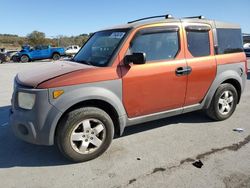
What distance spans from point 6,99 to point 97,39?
422cm

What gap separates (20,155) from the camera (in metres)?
4.03

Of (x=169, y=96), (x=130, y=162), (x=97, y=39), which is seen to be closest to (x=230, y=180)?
(x=130, y=162)

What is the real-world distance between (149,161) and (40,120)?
1.59 metres

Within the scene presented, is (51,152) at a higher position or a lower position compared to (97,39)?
lower

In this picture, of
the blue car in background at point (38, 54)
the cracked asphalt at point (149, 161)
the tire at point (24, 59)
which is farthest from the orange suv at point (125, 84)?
the tire at point (24, 59)

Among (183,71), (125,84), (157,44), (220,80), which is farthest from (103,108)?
(220,80)

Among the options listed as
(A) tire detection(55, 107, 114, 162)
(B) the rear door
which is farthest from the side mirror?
(B) the rear door

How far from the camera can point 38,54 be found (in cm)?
2733

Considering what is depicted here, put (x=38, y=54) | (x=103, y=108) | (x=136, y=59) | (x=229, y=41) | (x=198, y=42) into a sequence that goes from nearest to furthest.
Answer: (x=136, y=59), (x=103, y=108), (x=198, y=42), (x=229, y=41), (x=38, y=54)

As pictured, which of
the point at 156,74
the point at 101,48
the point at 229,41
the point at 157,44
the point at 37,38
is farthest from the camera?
the point at 37,38

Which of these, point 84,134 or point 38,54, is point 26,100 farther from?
point 38,54

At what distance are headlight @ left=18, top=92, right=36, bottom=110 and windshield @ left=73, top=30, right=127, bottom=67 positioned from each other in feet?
3.56

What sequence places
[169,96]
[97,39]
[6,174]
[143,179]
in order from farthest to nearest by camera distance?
[97,39] < [169,96] < [6,174] < [143,179]

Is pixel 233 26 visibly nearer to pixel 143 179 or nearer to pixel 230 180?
pixel 230 180
